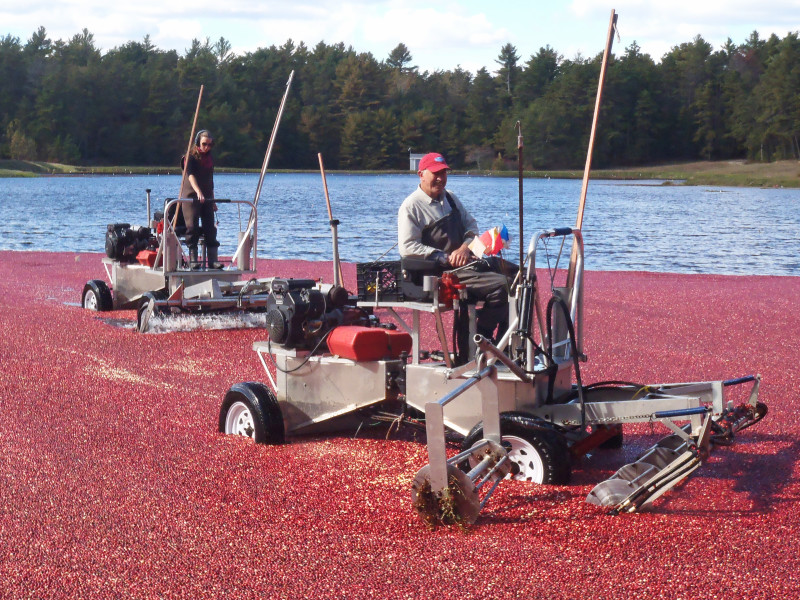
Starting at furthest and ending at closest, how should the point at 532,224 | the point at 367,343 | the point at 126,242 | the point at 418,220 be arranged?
the point at 532,224 < the point at 126,242 < the point at 418,220 < the point at 367,343

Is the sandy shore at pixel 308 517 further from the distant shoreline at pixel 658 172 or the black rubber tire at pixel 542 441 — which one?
the distant shoreline at pixel 658 172

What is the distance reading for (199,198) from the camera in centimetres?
1307

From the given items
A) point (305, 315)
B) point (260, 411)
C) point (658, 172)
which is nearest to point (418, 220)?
point (305, 315)

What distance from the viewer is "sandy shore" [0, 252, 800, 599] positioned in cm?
479

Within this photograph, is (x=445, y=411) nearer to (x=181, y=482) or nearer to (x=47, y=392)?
(x=181, y=482)

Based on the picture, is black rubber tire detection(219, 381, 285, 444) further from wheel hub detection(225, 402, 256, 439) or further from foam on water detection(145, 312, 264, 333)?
foam on water detection(145, 312, 264, 333)

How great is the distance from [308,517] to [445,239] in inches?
86.7

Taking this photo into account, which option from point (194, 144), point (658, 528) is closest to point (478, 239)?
point (658, 528)

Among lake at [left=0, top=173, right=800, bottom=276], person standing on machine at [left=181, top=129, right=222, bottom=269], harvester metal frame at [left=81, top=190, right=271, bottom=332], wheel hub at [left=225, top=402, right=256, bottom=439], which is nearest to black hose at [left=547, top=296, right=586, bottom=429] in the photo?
wheel hub at [left=225, top=402, right=256, bottom=439]

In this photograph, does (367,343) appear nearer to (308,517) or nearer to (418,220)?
(418,220)

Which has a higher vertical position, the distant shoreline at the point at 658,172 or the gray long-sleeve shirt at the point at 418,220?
the gray long-sleeve shirt at the point at 418,220

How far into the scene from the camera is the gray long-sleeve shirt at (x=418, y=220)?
6.86 metres

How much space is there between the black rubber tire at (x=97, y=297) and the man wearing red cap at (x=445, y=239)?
27.2 ft

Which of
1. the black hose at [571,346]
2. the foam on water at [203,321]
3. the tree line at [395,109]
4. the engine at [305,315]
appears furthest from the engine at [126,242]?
the tree line at [395,109]
